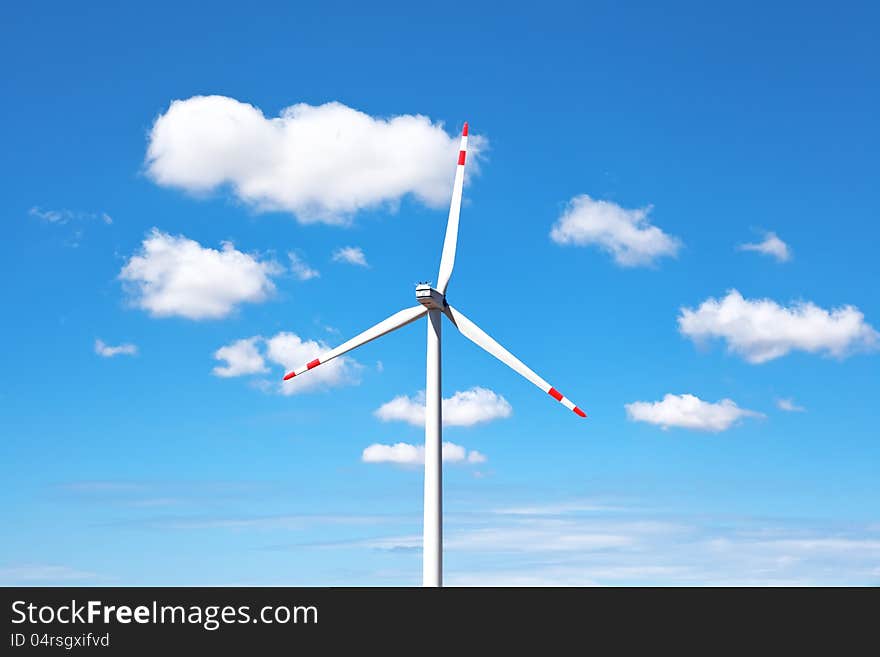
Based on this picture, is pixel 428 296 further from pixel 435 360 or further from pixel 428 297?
pixel 435 360

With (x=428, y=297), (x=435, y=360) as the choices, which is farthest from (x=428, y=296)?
(x=435, y=360)

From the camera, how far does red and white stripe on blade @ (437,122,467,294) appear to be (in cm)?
7125

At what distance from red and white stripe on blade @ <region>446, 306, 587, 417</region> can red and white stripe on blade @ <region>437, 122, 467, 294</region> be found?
2404mm

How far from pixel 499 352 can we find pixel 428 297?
597cm

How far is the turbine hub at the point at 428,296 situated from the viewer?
67.2 meters

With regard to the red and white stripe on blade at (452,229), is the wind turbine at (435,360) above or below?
below

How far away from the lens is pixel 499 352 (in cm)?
6850

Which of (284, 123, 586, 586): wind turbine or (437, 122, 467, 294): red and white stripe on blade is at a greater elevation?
(437, 122, 467, 294): red and white stripe on blade

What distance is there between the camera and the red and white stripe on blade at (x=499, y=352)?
220 ft

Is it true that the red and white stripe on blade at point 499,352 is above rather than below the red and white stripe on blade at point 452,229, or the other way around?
below

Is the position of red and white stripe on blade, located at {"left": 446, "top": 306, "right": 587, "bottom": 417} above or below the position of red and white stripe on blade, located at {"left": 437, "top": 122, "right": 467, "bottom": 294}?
below
